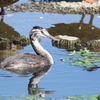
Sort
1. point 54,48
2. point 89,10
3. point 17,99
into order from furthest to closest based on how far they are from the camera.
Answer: point 89,10 < point 54,48 < point 17,99

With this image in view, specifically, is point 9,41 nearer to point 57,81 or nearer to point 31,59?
point 31,59

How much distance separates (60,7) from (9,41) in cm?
885

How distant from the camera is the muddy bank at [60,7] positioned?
2155 centimetres

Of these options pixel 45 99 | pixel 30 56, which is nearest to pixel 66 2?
pixel 30 56

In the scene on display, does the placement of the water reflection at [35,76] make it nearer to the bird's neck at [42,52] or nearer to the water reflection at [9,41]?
the bird's neck at [42,52]

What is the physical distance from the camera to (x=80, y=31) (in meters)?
16.4

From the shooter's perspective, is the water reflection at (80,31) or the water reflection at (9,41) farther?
the water reflection at (80,31)

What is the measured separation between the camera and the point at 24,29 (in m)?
16.0

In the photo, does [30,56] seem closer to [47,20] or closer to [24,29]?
[24,29]

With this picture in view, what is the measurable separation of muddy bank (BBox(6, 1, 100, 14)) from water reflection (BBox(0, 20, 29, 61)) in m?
4.84

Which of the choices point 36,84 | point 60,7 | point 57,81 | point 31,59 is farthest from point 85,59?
point 60,7

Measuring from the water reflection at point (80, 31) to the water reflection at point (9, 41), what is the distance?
1204 millimetres

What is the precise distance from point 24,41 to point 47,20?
4.64 metres

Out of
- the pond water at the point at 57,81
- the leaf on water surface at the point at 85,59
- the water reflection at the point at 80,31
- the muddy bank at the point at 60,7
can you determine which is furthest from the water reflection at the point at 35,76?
the muddy bank at the point at 60,7
